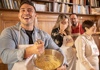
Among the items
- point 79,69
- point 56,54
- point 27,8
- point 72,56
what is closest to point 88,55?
point 79,69

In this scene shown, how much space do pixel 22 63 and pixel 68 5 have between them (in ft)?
9.62

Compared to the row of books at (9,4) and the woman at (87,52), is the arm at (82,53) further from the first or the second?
the row of books at (9,4)

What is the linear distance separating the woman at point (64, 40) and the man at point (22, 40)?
1.04m

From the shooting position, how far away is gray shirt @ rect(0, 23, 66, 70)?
43.8 inches

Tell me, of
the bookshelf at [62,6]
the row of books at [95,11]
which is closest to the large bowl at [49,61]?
the bookshelf at [62,6]

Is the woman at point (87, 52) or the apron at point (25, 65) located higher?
the apron at point (25, 65)

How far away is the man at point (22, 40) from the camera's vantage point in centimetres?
110

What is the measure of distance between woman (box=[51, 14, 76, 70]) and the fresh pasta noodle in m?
1.24

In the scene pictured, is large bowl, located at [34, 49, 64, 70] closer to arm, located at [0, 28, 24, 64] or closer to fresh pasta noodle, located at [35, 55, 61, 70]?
fresh pasta noodle, located at [35, 55, 61, 70]

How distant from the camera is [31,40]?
1367mm

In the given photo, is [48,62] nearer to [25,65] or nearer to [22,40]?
[25,65]

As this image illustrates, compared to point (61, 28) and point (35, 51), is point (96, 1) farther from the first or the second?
point (35, 51)

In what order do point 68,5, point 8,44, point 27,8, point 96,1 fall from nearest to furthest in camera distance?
point 8,44 < point 27,8 < point 68,5 < point 96,1

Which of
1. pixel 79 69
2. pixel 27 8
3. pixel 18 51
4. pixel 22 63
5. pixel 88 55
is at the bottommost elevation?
pixel 79 69
